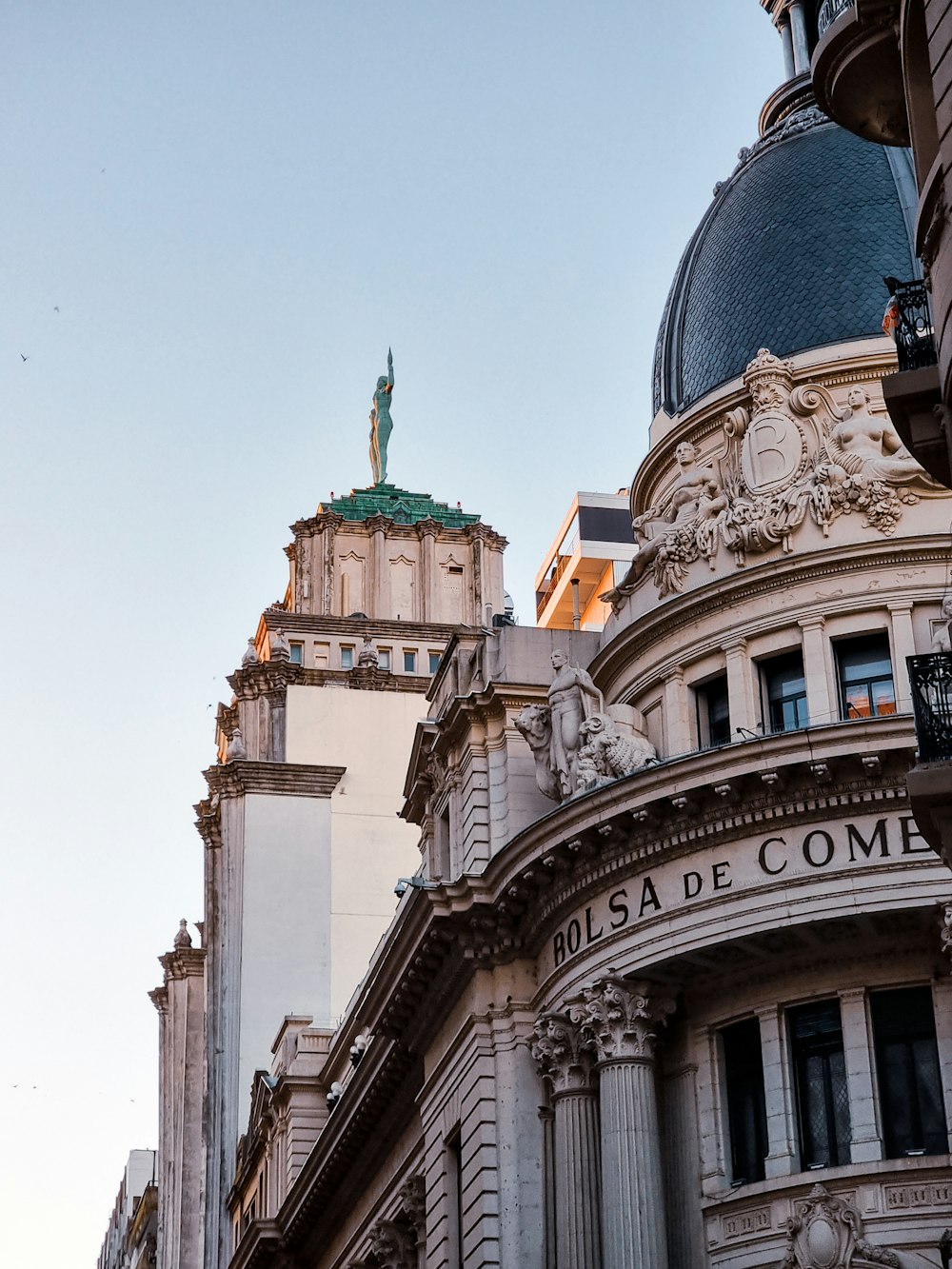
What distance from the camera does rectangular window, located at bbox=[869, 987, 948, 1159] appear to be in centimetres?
3572

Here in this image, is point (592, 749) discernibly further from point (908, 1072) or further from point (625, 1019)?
point (908, 1072)

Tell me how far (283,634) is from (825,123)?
35963 mm

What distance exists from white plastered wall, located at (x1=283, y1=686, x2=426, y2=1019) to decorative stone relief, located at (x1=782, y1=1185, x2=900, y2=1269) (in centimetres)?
3990

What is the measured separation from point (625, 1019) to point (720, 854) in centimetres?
298

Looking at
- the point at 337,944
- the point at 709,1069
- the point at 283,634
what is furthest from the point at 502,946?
the point at 283,634

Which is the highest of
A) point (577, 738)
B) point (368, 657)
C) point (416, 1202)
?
point (368, 657)

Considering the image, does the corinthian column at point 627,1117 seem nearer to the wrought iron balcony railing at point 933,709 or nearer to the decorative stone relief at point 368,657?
the wrought iron balcony railing at point 933,709

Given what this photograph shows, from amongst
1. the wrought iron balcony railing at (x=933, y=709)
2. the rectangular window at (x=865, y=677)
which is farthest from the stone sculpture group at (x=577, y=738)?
the wrought iron balcony railing at (x=933, y=709)

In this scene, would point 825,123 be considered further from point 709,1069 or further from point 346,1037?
point 346,1037

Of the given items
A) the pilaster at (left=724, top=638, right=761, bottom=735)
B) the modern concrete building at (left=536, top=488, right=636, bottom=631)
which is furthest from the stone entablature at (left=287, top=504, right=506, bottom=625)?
the pilaster at (left=724, top=638, right=761, bottom=735)

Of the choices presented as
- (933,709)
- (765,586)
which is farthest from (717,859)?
(933,709)

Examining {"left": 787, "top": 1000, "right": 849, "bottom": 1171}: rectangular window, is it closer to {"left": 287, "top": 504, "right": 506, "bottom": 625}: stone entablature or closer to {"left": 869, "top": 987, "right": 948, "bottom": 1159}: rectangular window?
{"left": 869, "top": 987, "right": 948, "bottom": 1159}: rectangular window

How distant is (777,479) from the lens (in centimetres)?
4131

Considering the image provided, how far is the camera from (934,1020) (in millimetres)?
36094
